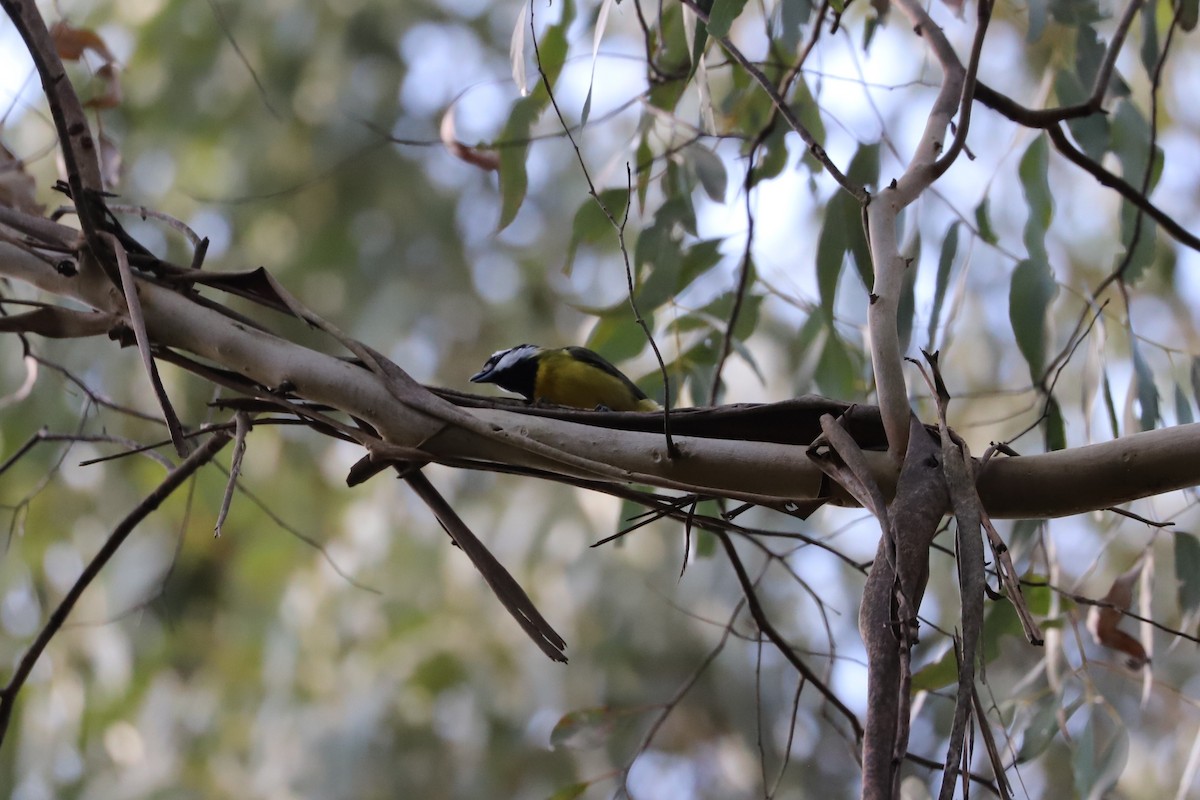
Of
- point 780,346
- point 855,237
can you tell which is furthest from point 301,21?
point 855,237

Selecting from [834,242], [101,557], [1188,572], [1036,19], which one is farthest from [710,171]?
[101,557]

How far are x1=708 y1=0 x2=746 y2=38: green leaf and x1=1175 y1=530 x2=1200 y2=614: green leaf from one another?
55.5 inches

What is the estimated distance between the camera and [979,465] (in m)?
1.30

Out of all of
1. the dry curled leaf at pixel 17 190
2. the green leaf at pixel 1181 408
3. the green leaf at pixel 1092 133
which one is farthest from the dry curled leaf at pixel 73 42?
the green leaf at pixel 1181 408

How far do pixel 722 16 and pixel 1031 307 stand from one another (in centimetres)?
98

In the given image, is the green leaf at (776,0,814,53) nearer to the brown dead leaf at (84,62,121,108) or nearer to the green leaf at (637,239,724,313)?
the green leaf at (637,239,724,313)

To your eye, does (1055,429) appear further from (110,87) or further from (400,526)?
(400,526)

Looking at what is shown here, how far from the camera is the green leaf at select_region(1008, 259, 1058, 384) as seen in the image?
93.7 inches

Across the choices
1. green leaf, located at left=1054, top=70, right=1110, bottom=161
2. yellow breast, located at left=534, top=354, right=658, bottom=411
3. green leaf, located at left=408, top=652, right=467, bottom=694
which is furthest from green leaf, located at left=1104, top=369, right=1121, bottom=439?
green leaf, located at left=408, top=652, right=467, bottom=694

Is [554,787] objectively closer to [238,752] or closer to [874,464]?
[238,752]

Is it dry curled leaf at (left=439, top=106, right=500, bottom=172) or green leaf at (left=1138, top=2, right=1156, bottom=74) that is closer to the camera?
dry curled leaf at (left=439, top=106, right=500, bottom=172)

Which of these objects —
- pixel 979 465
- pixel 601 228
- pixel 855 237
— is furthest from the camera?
pixel 601 228

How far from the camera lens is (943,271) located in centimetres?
245

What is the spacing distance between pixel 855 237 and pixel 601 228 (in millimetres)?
557
